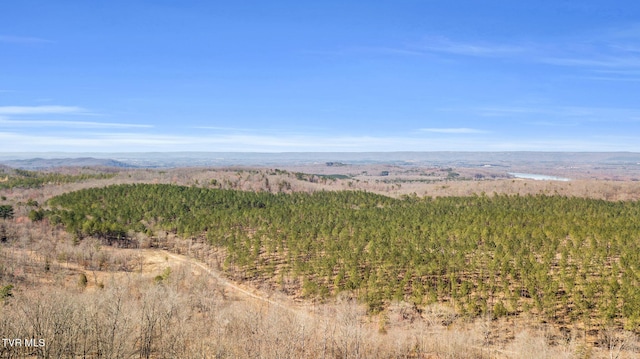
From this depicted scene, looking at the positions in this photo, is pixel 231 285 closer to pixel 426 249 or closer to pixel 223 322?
pixel 223 322

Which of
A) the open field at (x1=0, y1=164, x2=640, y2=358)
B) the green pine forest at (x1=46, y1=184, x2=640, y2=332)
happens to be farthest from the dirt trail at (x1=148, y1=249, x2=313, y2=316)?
the green pine forest at (x1=46, y1=184, x2=640, y2=332)

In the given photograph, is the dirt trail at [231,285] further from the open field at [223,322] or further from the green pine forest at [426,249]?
the green pine forest at [426,249]

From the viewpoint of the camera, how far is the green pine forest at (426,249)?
212ft

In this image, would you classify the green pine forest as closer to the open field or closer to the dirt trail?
the open field

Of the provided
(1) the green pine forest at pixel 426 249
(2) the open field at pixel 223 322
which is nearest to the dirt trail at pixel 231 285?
(2) the open field at pixel 223 322

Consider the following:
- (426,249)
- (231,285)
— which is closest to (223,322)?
(231,285)

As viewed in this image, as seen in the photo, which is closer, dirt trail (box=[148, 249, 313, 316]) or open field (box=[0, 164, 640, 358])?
open field (box=[0, 164, 640, 358])

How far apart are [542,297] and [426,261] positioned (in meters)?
19.1

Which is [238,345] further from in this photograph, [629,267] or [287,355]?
[629,267]

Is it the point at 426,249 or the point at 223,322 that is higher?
the point at 426,249

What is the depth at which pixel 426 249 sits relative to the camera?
88.6m

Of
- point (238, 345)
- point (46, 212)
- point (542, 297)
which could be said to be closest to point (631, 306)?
point (542, 297)

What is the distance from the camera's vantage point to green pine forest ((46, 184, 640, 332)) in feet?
212

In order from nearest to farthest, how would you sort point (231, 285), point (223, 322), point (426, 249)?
point (223, 322), point (231, 285), point (426, 249)
